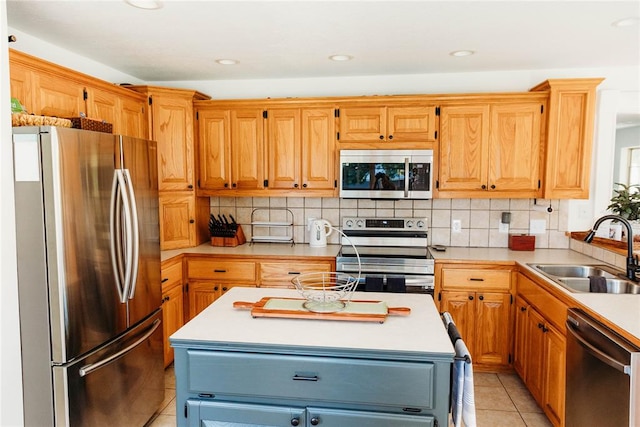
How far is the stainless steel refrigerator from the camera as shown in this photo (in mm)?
1821

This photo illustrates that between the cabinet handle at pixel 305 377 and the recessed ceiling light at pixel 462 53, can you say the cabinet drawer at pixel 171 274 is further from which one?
the recessed ceiling light at pixel 462 53

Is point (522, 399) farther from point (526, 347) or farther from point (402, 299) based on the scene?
point (402, 299)

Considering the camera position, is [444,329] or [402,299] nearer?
[444,329]

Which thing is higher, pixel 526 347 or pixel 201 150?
pixel 201 150

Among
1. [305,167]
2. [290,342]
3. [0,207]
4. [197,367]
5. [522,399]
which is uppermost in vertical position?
[305,167]

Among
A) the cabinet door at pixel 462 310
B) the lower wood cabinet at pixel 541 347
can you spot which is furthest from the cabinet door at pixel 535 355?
the cabinet door at pixel 462 310

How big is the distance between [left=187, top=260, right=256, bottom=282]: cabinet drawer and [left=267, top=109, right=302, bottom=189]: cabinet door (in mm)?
729

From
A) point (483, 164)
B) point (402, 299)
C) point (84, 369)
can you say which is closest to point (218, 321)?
point (84, 369)

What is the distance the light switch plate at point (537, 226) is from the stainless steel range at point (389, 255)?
90 centimetres

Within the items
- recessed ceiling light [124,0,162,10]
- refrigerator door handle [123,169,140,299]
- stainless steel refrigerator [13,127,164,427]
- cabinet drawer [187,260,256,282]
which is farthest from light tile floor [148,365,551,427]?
recessed ceiling light [124,0,162,10]

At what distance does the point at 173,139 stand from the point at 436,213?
2.34 metres

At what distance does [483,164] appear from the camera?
3.29m

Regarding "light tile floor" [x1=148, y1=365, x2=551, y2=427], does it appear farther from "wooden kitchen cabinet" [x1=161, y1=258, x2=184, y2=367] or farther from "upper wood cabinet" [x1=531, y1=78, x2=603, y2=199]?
"upper wood cabinet" [x1=531, y1=78, x2=603, y2=199]

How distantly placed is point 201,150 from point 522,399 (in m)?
3.12
